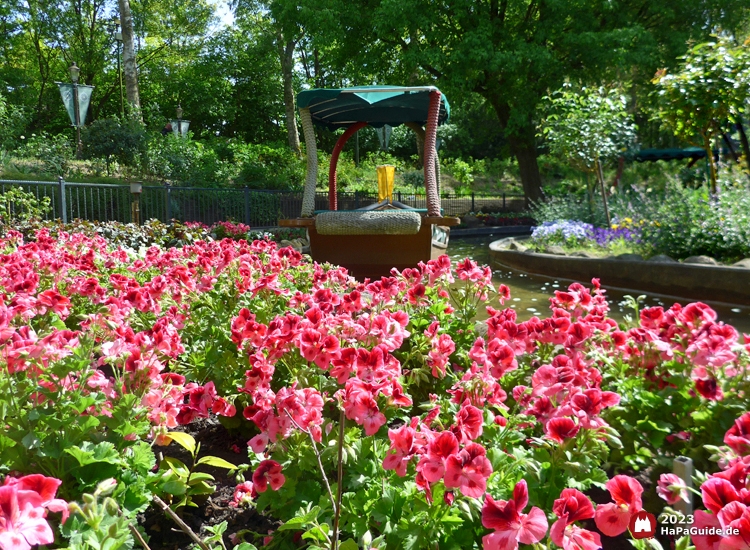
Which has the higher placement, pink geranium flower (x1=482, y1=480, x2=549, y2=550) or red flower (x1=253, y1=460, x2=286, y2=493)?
pink geranium flower (x1=482, y1=480, x2=549, y2=550)

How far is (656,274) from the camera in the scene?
888 centimetres

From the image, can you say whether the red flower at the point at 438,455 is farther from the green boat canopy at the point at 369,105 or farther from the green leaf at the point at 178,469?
the green boat canopy at the point at 369,105

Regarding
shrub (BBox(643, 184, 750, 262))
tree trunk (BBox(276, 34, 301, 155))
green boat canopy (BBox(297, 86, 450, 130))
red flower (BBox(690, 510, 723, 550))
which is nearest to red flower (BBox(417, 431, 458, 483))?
red flower (BBox(690, 510, 723, 550))

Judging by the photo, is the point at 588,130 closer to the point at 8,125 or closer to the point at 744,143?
the point at 744,143

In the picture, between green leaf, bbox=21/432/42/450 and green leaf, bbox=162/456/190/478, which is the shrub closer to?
green leaf, bbox=162/456/190/478

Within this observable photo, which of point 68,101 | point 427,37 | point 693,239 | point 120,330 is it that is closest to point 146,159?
point 68,101

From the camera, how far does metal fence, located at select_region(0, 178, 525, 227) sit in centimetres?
1425

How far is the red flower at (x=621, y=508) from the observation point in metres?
1.14

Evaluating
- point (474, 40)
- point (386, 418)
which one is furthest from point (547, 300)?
point (474, 40)

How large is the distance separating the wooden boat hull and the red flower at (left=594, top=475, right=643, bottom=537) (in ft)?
24.7

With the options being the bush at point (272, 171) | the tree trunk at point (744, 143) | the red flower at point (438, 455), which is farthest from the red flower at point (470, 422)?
the bush at point (272, 171)

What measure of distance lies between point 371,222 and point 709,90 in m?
6.88

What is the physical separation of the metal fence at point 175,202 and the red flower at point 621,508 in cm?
1313

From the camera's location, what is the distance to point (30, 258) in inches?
185
